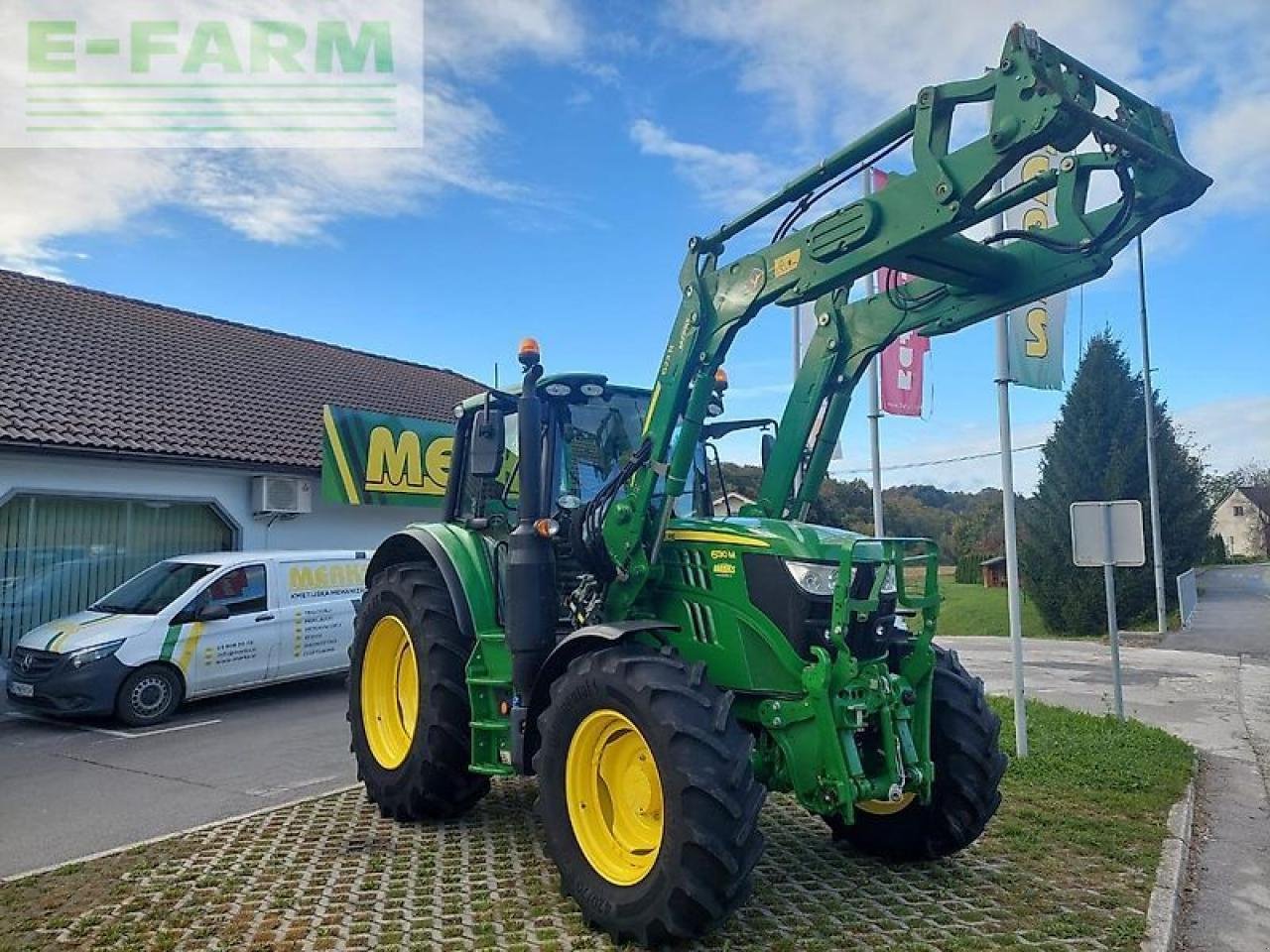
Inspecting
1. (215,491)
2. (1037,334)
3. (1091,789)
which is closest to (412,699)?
(1091,789)

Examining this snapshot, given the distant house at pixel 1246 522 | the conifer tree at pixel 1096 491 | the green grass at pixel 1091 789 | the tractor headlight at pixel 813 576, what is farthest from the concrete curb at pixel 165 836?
the distant house at pixel 1246 522

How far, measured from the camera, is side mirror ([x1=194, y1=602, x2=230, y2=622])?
33.9 ft

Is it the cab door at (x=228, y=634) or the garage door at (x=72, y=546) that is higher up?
the garage door at (x=72, y=546)

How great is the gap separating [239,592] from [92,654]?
5.50 feet

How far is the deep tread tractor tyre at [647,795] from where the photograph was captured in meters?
3.77

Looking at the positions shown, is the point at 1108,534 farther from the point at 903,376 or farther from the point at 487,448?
the point at 487,448

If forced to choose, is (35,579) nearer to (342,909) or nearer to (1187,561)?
(342,909)

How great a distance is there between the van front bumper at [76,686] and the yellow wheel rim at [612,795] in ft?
→ 23.0

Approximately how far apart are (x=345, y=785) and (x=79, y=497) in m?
7.09

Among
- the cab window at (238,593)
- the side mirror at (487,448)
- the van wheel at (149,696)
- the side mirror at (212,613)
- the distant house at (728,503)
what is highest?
the side mirror at (487,448)

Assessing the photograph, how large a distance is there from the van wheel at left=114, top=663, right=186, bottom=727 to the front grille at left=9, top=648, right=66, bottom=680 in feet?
2.29

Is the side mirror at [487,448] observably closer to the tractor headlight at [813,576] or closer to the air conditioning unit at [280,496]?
the tractor headlight at [813,576]

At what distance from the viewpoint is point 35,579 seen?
11.6 meters

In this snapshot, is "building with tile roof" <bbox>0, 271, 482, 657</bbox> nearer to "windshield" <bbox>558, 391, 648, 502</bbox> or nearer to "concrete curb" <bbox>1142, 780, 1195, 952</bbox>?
"windshield" <bbox>558, 391, 648, 502</bbox>
